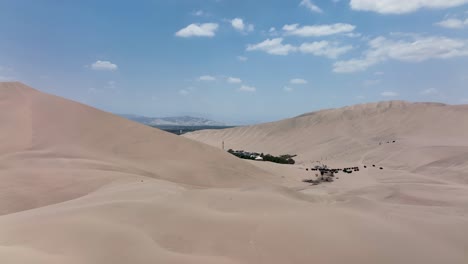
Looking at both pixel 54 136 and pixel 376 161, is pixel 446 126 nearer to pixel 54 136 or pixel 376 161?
pixel 376 161

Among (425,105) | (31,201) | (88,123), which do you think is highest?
(425,105)

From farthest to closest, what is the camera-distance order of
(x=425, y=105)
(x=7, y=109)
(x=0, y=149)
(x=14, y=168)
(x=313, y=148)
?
(x=425, y=105) < (x=313, y=148) < (x=7, y=109) < (x=0, y=149) < (x=14, y=168)

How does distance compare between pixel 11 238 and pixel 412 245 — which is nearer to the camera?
pixel 11 238

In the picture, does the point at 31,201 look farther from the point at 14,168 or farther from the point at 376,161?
the point at 376,161

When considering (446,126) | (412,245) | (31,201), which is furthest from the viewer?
(446,126)

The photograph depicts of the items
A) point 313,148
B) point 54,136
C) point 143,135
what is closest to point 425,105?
point 313,148

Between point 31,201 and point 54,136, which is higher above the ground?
point 54,136
